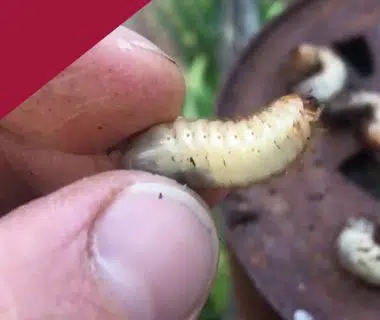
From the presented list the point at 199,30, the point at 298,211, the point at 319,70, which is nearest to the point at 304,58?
the point at 319,70

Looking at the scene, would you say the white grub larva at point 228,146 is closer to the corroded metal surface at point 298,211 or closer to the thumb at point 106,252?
the thumb at point 106,252

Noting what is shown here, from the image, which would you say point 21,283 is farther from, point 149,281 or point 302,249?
point 302,249

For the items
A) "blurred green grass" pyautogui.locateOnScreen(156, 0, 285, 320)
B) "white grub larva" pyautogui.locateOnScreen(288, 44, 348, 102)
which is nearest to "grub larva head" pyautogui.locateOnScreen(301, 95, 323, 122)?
"white grub larva" pyautogui.locateOnScreen(288, 44, 348, 102)

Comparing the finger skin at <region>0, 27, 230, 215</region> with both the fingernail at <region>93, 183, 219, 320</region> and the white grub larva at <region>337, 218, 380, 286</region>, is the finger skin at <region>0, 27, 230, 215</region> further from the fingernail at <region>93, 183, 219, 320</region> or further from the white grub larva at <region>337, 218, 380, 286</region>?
the white grub larva at <region>337, 218, 380, 286</region>

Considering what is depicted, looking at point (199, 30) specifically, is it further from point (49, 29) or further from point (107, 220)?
point (49, 29)

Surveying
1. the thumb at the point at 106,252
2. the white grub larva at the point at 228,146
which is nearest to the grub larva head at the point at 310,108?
the white grub larva at the point at 228,146

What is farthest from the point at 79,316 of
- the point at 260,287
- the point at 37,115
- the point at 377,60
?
the point at 377,60
